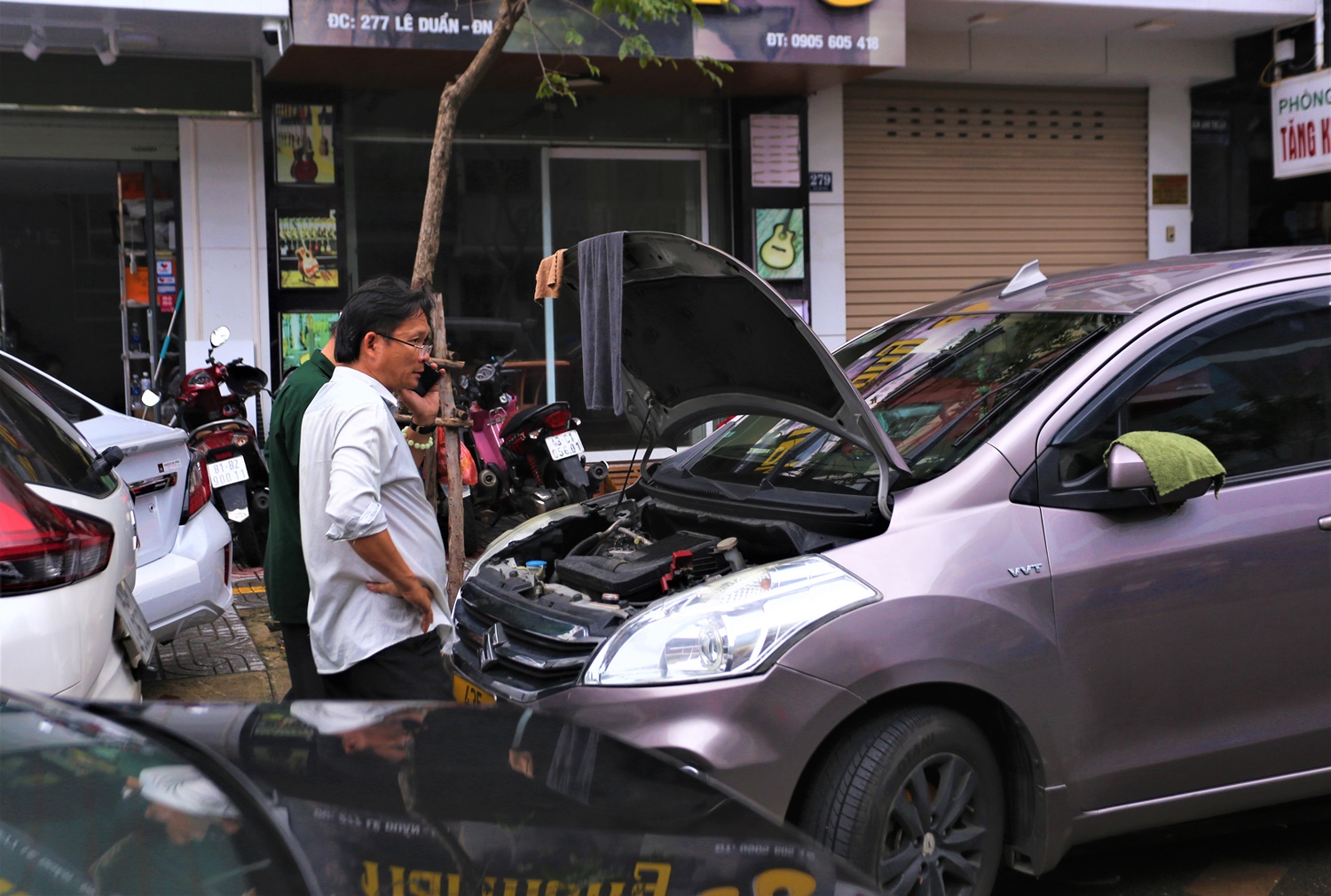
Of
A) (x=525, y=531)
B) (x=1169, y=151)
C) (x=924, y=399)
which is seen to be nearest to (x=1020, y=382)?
(x=924, y=399)

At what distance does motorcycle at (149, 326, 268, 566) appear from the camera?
7566 mm

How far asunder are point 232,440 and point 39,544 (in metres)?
4.60

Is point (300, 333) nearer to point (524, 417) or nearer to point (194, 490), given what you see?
point (524, 417)

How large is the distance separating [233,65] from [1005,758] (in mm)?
8426

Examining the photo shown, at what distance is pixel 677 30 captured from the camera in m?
8.98

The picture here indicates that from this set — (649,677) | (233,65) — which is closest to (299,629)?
(649,677)

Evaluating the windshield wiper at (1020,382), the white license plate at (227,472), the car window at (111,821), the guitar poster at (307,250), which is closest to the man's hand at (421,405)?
the windshield wiper at (1020,382)

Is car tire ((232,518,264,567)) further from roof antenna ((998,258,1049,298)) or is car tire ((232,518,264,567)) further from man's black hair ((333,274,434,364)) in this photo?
→ roof antenna ((998,258,1049,298))

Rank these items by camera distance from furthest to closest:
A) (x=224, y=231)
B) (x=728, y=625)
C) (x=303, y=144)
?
(x=303, y=144), (x=224, y=231), (x=728, y=625)

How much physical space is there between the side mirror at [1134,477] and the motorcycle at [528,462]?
204 inches

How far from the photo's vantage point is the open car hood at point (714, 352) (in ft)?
11.1

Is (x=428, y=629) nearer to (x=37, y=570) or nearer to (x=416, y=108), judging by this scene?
(x=37, y=570)

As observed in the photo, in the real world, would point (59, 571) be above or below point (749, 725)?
above

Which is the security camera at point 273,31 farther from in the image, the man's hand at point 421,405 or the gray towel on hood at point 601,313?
the gray towel on hood at point 601,313
